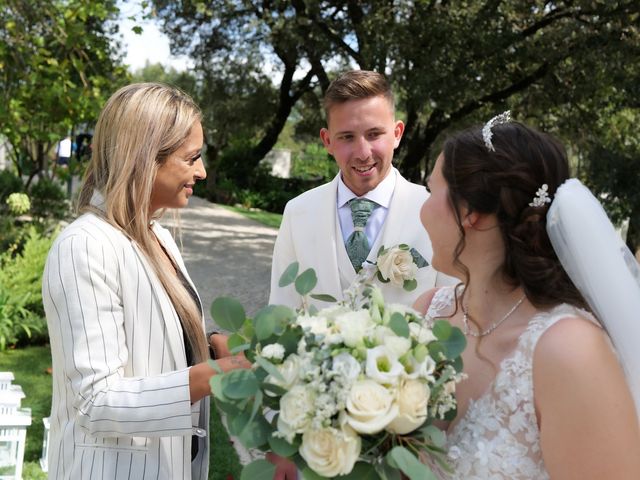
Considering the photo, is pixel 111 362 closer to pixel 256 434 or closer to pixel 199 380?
pixel 199 380

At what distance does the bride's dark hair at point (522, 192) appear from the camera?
6.57 ft

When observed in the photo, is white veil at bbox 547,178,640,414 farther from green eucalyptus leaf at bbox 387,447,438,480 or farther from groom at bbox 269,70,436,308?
groom at bbox 269,70,436,308

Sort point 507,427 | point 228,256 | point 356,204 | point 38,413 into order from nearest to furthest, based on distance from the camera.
A: 1. point 507,427
2. point 356,204
3. point 38,413
4. point 228,256

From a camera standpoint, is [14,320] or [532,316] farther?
[14,320]

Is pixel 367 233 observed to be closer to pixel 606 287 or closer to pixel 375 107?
pixel 375 107

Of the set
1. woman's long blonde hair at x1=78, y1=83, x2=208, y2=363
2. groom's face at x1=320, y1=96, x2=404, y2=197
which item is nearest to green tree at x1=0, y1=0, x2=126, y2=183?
groom's face at x1=320, y1=96, x2=404, y2=197

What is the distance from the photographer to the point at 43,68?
8.95 m

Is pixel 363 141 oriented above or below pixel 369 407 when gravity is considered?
above

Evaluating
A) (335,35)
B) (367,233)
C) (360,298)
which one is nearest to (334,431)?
(360,298)

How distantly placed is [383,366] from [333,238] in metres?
1.72

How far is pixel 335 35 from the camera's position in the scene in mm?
15398

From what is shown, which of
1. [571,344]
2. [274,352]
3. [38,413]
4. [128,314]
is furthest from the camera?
[38,413]

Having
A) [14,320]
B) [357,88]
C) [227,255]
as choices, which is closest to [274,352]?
[357,88]

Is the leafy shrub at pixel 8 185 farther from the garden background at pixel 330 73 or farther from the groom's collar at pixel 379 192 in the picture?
the groom's collar at pixel 379 192
